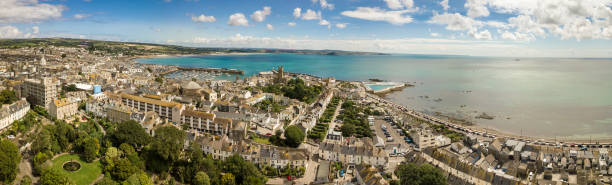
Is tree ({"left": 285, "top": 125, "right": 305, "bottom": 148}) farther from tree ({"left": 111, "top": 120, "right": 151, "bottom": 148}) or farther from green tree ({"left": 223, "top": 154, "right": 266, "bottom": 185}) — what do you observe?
tree ({"left": 111, "top": 120, "right": 151, "bottom": 148})

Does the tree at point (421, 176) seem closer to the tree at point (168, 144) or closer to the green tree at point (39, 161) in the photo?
the tree at point (168, 144)

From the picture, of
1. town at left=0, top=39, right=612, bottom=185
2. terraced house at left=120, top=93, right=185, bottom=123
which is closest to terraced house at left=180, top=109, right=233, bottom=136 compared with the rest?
town at left=0, top=39, right=612, bottom=185

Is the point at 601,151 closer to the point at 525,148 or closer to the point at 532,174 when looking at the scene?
the point at 525,148

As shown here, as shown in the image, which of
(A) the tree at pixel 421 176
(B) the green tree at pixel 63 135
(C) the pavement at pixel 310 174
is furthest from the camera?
(B) the green tree at pixel 63 135

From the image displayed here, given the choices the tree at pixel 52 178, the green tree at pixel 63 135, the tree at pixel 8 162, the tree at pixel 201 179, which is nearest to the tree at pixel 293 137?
the tree at pixel 201 179

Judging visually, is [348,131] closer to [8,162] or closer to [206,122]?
[206,122]
